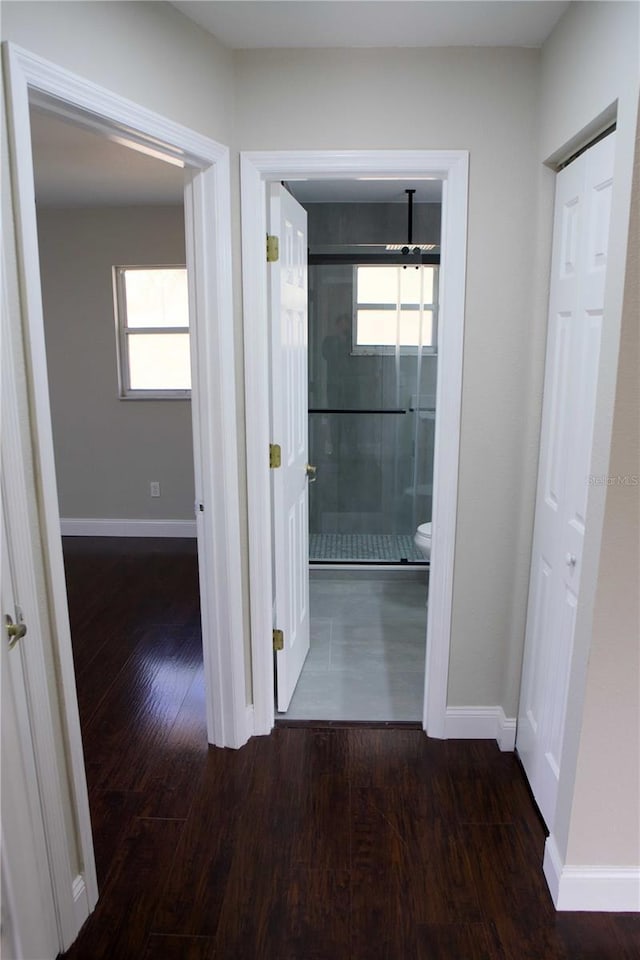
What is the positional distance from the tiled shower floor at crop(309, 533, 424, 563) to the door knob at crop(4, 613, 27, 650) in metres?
3.00

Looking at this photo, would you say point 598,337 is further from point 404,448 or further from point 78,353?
point 78,353

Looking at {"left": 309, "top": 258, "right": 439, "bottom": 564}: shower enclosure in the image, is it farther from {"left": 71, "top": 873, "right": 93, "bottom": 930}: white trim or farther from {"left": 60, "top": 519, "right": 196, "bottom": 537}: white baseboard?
{"left": 71, "top": 873, "right": 93, "bottom": 930}: white trim

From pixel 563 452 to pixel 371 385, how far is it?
2497mm

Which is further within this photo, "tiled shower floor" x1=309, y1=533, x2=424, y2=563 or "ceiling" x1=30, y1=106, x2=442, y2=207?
"tiled shower floor" x1=309, y1=533, x2=424, y2=563

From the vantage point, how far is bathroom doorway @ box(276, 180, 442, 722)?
4.14 metres

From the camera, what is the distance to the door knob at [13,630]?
4.65 feet

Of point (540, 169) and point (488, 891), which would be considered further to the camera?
point (540, 169)

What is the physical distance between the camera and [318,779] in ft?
7.65

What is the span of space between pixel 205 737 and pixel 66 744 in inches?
38.6

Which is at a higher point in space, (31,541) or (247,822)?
(31,541)

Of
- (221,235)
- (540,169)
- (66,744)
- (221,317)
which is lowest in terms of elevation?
(66,744)

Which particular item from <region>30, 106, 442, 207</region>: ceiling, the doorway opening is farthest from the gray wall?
<region>30, 106, 442, 207</region>: ceiling

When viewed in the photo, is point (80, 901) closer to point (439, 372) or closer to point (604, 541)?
point (604, 541)

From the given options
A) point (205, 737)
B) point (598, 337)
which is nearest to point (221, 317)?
point (598, 337)
